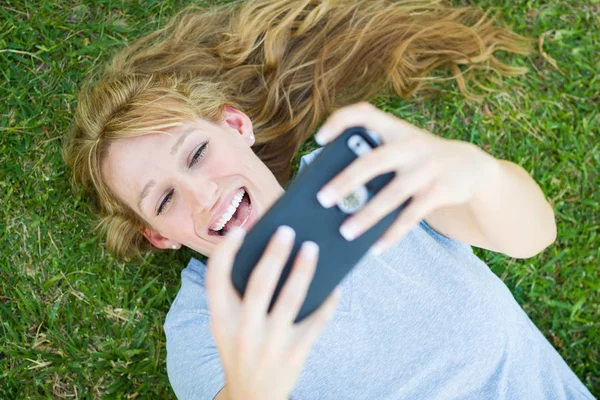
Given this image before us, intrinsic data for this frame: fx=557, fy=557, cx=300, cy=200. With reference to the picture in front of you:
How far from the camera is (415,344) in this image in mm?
1961

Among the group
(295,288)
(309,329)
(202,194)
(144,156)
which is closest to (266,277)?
(295,288)

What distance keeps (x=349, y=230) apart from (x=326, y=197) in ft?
0.28

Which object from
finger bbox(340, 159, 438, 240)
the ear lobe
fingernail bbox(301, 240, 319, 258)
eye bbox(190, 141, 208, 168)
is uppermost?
finger bbox(340, 159, 438, 240)

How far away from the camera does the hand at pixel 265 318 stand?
44.6 inches

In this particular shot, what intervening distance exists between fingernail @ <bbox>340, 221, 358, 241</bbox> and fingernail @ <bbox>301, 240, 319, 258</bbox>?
6 cm

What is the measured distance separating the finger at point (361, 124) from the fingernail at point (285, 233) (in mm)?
197

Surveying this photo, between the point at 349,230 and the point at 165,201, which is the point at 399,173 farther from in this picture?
the point at 165,201

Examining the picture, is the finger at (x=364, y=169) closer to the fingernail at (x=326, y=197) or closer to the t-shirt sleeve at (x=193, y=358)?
the fingernail at (x=326, y=197)

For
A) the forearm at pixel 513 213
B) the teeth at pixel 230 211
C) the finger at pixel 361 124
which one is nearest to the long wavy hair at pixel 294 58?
the teeth at pixel 230 211

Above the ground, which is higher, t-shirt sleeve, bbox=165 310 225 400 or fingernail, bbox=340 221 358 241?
fingernail, bbox=340 221 358 241

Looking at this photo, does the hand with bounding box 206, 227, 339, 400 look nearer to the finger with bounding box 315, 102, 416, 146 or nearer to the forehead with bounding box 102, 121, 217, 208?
the finger with bounding box 315, 102, 416, 146

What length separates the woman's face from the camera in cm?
189

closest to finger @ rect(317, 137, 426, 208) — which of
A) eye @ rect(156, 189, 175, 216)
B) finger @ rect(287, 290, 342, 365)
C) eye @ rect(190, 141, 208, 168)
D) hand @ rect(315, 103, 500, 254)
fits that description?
hand @ rect(315, 103, 500, 254)

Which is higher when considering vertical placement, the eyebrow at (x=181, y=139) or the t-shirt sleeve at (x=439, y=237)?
the eyebrow at (x=181, y=139)
